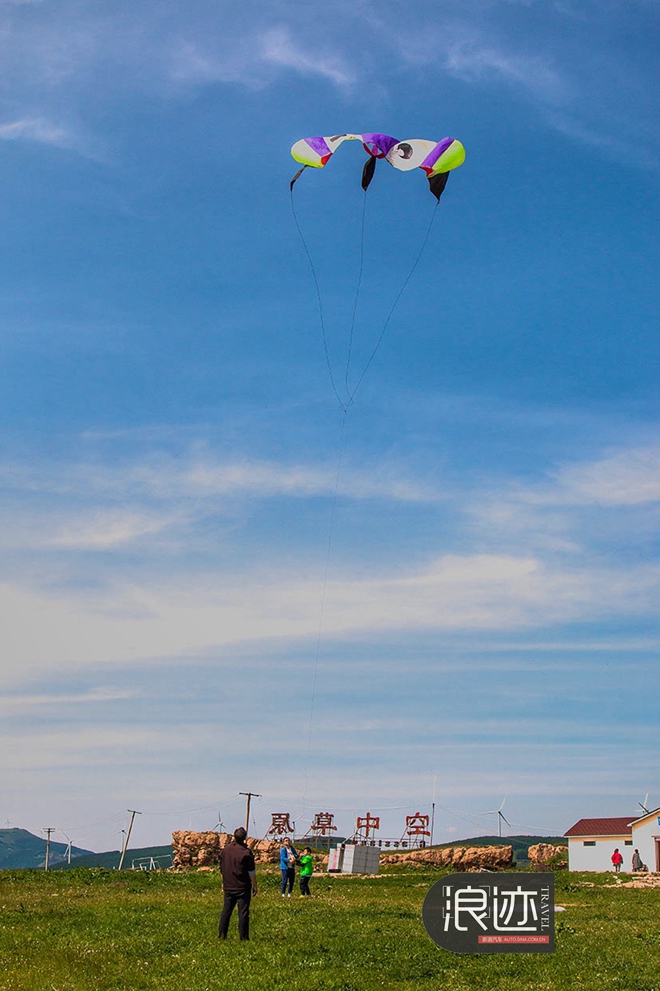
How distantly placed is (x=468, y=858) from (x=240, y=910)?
1399 inches

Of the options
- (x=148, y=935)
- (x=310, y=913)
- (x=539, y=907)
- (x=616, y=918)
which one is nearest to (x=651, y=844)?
(x=616, y=918)

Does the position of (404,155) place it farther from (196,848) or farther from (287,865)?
(196,848)

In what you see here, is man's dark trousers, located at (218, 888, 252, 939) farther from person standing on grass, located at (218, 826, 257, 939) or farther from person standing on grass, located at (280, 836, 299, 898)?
person standing on grass, located at (280, 836, 299, 898)

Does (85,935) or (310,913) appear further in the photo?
(310,913)

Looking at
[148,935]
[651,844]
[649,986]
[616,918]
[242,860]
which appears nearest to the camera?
[649,986]

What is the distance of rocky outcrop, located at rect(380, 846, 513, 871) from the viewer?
52719 mm

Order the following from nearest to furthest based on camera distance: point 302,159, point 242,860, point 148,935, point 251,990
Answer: point 251,990, point 242,860, point 148,935, point 302,159

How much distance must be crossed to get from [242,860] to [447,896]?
7.61 m

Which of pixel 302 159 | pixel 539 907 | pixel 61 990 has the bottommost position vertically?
pixel 61 990

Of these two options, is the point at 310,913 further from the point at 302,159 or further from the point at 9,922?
the point at 302,159

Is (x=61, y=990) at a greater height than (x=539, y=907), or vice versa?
(x=539, y=907)

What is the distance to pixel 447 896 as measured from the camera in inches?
580

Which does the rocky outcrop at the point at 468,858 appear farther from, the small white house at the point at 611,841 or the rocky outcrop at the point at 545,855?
the small white house at the point at 611,841

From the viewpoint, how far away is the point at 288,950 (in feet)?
66.0
